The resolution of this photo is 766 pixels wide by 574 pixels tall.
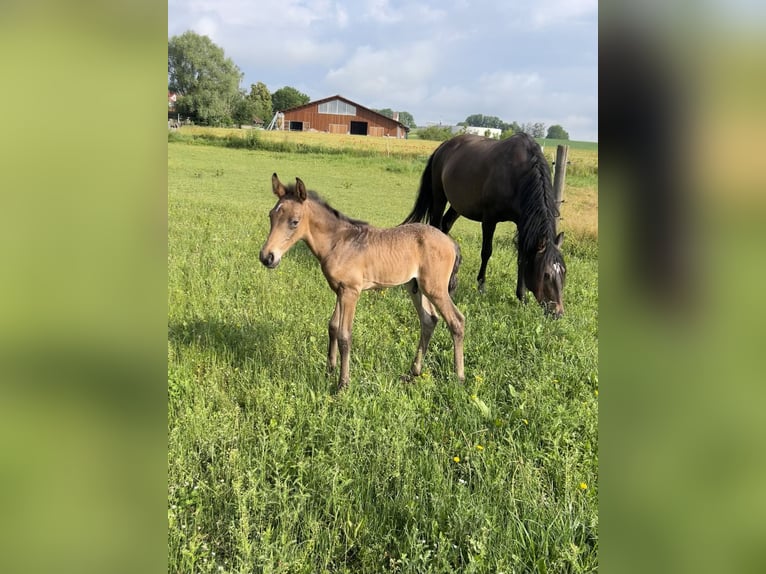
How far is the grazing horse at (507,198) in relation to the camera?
5.29m

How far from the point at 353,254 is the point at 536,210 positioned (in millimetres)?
2707

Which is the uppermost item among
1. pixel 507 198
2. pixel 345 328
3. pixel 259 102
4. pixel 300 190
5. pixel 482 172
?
pixel 259 102

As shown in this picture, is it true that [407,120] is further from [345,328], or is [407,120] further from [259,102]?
[345,328]

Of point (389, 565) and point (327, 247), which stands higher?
point (327, 247)

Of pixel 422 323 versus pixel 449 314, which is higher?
pixel 449 314

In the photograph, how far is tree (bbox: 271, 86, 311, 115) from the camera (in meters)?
54.8

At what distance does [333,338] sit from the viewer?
390 centimetres

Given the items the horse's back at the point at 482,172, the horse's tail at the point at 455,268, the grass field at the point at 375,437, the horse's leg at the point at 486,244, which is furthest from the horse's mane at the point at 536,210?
the horse's tail at the point at 455,268

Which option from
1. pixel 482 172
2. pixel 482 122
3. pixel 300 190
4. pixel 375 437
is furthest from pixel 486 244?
pixel 482 122
